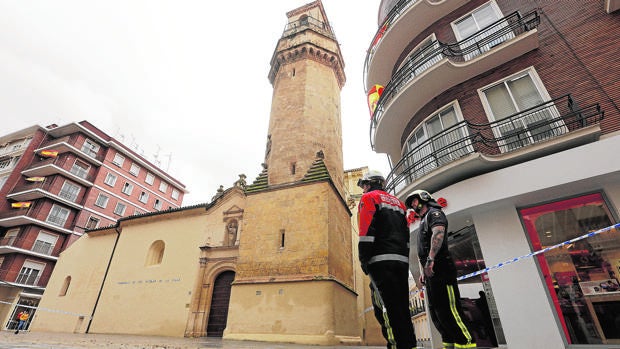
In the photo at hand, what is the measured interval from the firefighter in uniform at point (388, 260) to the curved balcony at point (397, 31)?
31.2 ft

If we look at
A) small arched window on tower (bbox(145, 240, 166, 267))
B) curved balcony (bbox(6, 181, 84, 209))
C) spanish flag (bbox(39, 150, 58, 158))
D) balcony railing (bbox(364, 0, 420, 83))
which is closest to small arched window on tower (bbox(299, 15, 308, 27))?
balcony railing (bbox(364, 0, 420, 83))

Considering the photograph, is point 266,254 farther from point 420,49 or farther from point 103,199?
point 103,199

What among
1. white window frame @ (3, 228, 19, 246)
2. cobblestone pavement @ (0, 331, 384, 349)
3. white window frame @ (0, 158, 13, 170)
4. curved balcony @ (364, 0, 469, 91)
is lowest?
cobblestone pavement @ (0, 331, 384, 349)

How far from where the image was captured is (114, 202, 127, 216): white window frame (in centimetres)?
3545

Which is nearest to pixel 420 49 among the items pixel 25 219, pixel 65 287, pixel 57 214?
pixel 65 287

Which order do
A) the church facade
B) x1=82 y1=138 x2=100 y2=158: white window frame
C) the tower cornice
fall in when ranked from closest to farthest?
1. the church facade
2. the tower cornice
3. x1=82 y1=138 x2=100 y2=158: white window frame

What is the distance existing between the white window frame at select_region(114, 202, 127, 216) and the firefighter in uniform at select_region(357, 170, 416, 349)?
40.8 metres

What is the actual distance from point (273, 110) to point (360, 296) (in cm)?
1383

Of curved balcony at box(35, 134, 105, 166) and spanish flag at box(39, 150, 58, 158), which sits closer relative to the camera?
spanish flag at box(39, 150, 58, 158)

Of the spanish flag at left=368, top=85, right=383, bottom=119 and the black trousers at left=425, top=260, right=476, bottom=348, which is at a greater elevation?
the spanish flag at left=368, top=85, right=383, bottom=119

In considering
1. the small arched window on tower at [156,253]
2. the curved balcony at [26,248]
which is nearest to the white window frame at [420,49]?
the small arched window on tower at [156,253]

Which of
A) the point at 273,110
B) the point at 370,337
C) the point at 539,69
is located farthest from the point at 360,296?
the point at 539,69

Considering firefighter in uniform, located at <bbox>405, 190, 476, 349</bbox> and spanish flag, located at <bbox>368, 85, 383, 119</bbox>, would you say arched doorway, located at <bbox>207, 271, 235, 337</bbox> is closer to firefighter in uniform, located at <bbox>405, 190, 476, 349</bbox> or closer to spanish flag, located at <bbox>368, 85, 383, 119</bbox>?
spanish flag, located at <bbox>368, 85, 383, 119</bbox>

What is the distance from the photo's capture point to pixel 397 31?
1089 cm
